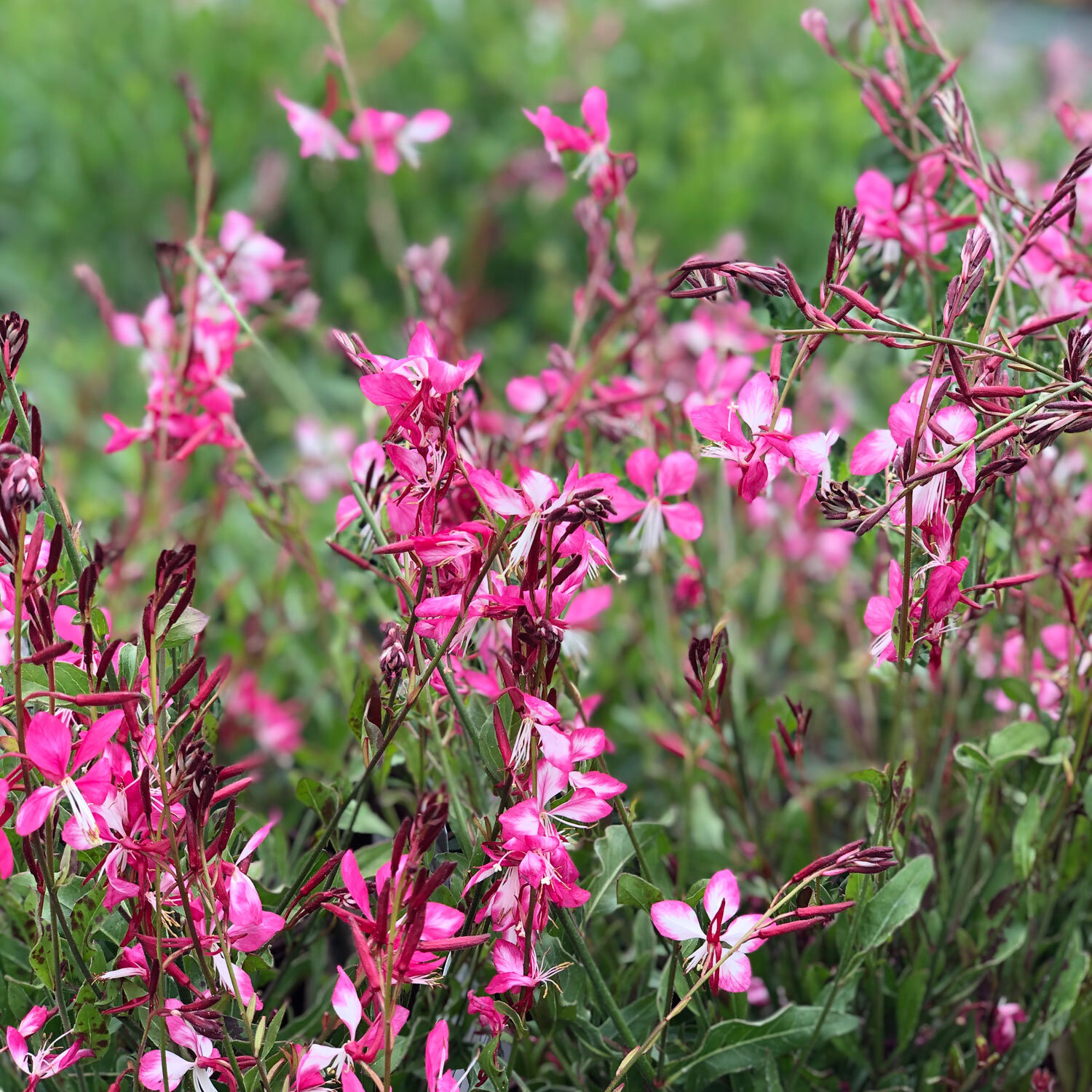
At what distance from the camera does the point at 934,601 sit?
64cm

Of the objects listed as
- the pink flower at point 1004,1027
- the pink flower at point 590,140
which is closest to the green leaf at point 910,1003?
the pink flower at point 1004,1027

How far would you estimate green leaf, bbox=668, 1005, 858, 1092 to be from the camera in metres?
0.74

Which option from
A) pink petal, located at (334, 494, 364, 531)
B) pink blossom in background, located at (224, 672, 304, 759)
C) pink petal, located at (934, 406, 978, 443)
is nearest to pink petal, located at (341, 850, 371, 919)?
pink petal, located at (334, 494, 364, 531)

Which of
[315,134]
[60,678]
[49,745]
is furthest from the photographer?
[315,134]

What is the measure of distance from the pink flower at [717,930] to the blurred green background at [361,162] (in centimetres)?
158

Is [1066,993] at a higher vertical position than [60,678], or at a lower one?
lower

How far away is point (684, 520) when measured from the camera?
0.79 m

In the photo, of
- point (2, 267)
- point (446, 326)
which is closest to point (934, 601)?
point (446, 326)

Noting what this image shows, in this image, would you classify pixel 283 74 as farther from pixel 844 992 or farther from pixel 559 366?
pixel 844 992

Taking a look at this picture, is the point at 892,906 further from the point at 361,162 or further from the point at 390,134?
the point at 361,162

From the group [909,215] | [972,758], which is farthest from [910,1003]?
[909,215]

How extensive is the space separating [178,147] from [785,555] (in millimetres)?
2116

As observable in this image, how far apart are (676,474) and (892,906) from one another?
31 centimetres

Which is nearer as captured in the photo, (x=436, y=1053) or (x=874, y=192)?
(x=436, y=1053)
